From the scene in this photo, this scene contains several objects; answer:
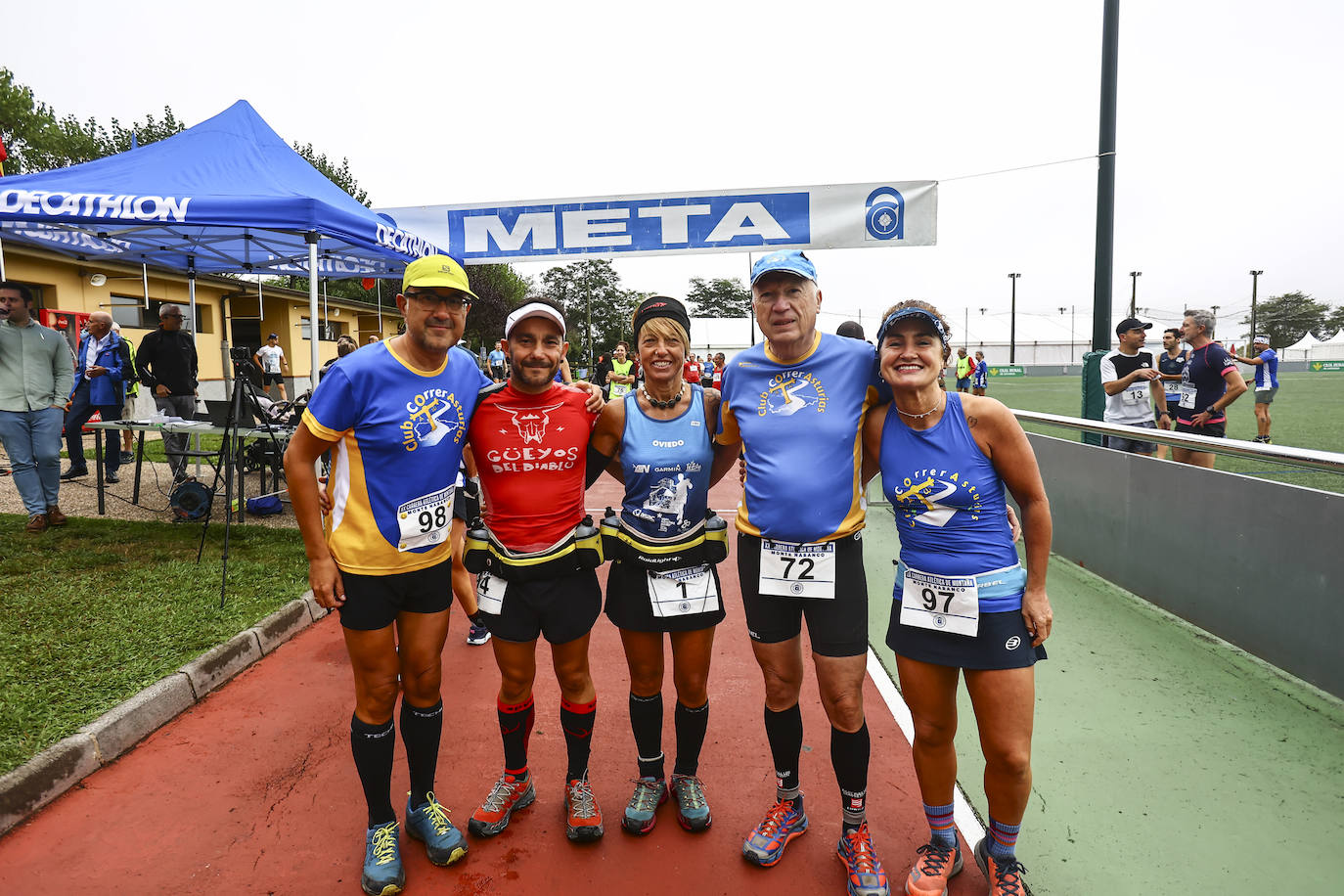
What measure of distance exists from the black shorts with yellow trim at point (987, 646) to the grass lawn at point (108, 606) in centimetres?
354

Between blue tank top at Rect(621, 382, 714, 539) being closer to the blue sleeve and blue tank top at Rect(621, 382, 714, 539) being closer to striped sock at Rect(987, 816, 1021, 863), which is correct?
the blue sleeve

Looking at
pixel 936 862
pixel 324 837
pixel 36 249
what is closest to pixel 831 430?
pixel 936 862

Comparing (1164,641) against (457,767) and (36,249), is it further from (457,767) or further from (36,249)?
(36,249)

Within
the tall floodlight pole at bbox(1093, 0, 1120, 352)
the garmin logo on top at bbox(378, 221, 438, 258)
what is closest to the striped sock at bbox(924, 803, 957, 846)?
the tall floodlight pole at bbox(1093, 0, 1120, 352)

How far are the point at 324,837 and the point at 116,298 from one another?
65.3ft

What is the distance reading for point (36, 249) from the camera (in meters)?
13.8

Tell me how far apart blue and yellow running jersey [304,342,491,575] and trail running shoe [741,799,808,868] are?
61.3 inches

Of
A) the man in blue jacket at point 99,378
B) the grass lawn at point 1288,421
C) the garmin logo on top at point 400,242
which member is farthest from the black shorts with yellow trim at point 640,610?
the man in blue jacket at point 99,378

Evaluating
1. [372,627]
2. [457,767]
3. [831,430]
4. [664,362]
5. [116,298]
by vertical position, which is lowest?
[457,767]

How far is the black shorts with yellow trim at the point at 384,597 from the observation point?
2486mm

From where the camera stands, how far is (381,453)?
2488 mm

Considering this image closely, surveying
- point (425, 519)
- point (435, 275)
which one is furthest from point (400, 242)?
point (425, 519)

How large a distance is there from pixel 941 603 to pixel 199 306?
24.4 m

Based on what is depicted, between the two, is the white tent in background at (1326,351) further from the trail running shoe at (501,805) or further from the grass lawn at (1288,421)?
the trail running shoe at (501,805)
